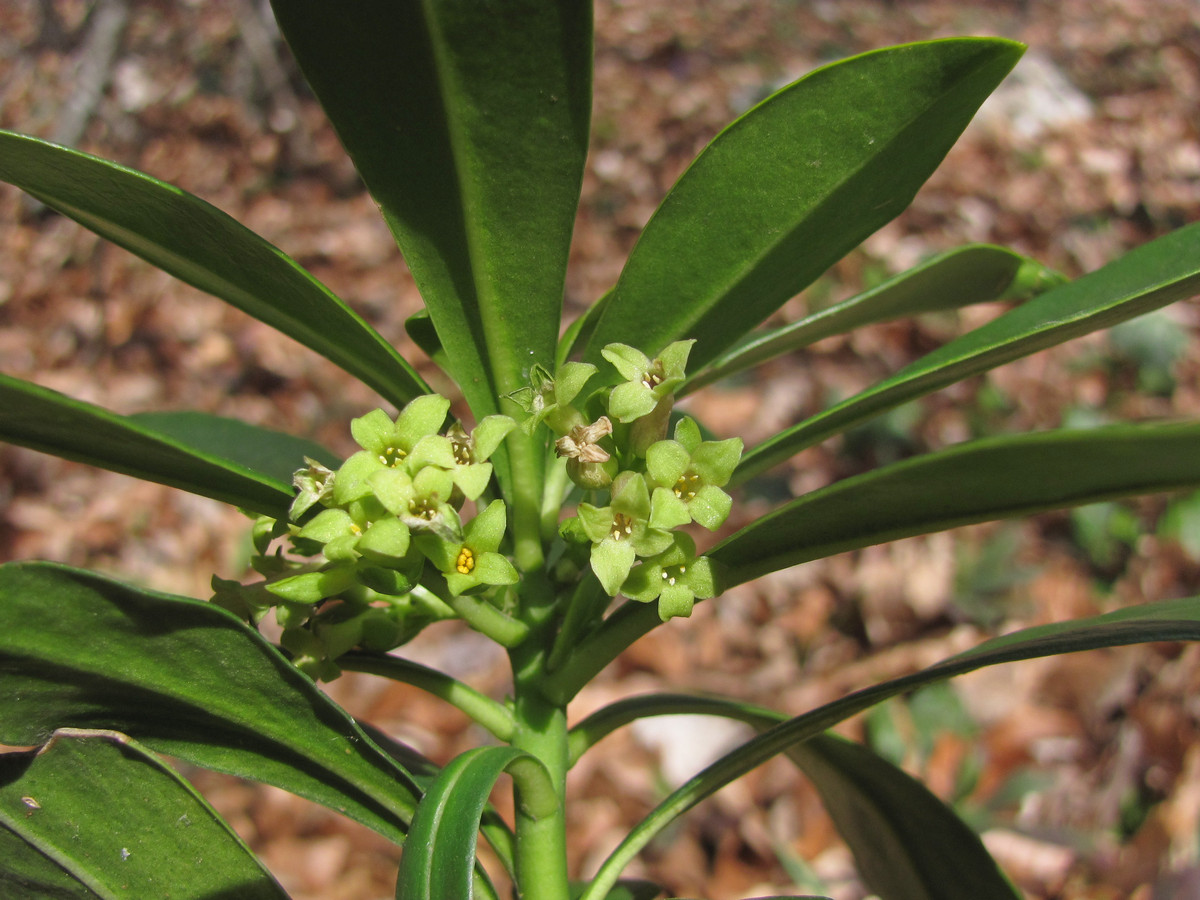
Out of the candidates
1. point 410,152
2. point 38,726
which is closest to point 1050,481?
point 410,152

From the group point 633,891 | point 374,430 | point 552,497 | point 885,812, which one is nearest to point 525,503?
point 552,497

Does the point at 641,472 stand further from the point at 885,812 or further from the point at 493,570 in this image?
the point at 885,812

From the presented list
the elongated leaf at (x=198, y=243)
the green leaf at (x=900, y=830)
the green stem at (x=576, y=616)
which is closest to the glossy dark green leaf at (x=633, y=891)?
the green leaf at (x=900, y=830)

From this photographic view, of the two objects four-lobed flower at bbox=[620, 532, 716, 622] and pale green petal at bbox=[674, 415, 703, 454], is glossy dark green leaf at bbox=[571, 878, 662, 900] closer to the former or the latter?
four-lobed flower at bbox=[620, 532, 716, 622]

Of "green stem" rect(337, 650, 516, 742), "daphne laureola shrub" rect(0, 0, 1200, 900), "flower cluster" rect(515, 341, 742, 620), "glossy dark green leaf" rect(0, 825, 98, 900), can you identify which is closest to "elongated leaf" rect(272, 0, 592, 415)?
"daphne laureola shrub" rect(0, 0, 1200, 900)

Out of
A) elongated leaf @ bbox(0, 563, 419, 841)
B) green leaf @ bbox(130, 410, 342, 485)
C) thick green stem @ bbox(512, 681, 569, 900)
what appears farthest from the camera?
green leaf @ bbox(130, 410, 342, 485)
